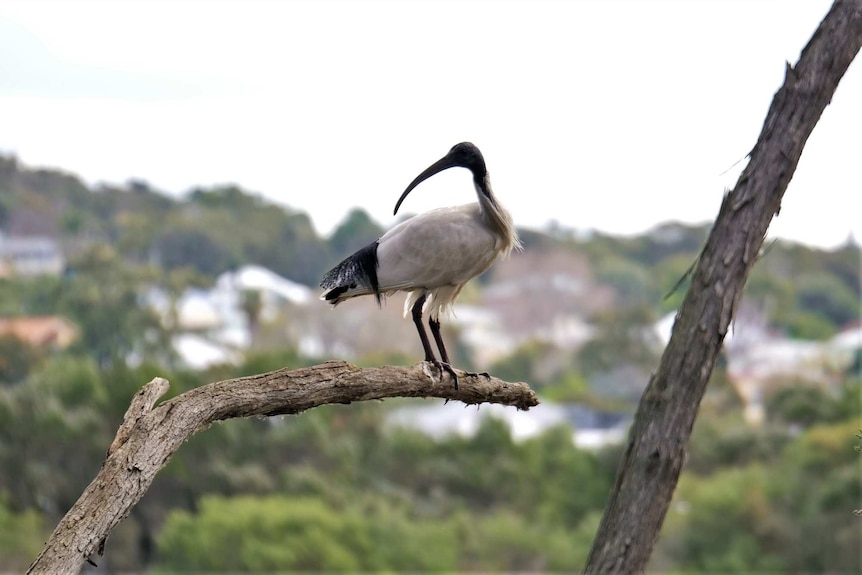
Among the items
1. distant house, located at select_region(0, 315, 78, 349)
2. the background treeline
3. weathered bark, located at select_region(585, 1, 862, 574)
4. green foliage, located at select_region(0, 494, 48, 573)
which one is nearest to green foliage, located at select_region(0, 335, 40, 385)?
the background treeline

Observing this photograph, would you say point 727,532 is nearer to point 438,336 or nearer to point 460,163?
point 438,336

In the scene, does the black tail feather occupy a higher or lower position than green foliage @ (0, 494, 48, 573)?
lower

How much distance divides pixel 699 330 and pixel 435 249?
190cm

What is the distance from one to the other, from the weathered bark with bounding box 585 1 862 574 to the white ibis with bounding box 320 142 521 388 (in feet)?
5.57

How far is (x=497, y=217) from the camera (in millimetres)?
6422

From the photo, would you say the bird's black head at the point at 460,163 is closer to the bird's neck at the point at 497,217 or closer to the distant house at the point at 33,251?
the bird's neck at the point at 497,217

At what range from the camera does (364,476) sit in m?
42.2

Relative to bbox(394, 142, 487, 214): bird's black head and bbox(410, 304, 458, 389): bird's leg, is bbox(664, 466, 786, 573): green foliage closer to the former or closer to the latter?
bbox(410, 304, 458, 389): bird's leg

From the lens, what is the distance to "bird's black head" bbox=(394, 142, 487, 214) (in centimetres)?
637

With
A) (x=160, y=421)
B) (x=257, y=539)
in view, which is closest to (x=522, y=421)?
(x=257, y=539)

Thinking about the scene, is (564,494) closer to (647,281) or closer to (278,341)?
(278,341)

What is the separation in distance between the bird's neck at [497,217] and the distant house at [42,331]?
165 ft

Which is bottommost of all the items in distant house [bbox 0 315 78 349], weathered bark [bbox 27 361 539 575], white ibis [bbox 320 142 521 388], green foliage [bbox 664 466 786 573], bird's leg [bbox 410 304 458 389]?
weathered bark [bbox 27 361 539 575]

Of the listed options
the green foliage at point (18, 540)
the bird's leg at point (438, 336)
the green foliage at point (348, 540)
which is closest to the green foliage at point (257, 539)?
the green foliage at point (348, 540)
